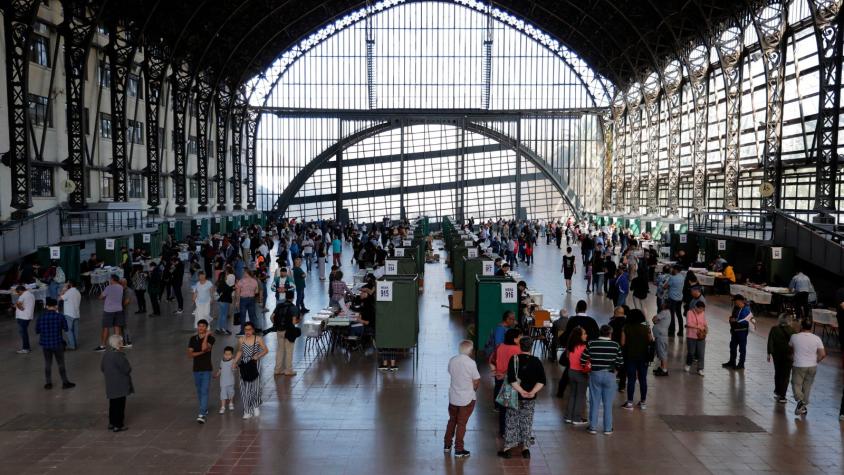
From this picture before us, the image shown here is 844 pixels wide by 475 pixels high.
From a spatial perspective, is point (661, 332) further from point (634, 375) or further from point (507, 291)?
point (507, 291)

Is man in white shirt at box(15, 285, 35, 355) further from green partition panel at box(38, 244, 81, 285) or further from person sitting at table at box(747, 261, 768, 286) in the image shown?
person sitting at table at box(747, 261, 768, 286)

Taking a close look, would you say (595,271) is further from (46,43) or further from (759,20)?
(46,43)

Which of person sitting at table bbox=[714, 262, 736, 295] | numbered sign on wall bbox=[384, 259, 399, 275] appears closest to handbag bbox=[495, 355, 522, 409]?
numbered sign on wall bbox=[384, 259, 399, 275]

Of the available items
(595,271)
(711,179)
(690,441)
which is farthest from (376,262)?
(711,179)

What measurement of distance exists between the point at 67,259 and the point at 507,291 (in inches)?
627

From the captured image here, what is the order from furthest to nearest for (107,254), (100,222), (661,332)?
(100,222) → (107,254) → (661,332)

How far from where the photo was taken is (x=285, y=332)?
41.0 feet

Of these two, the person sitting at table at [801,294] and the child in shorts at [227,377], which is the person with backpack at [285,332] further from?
the person sitting at table at [801,294]

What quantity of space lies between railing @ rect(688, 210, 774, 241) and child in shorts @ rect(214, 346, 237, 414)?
19.7 meters

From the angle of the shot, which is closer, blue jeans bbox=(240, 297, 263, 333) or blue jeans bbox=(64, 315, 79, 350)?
blue jeans bbox=(64, 315, 79, 350)

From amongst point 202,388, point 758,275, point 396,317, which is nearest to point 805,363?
point 396,317

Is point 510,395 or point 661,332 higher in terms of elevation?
point 661,332

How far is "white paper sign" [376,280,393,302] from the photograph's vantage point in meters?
13.2

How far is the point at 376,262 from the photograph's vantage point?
2592 cm
